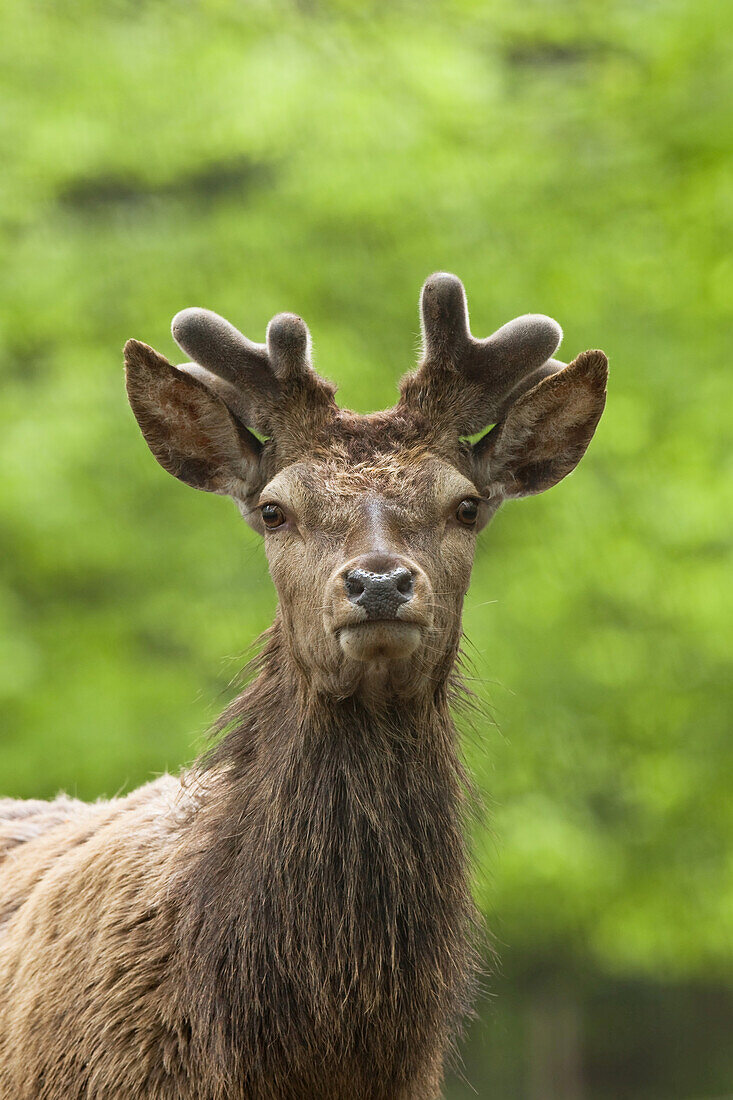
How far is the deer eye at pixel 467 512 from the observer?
4320mm

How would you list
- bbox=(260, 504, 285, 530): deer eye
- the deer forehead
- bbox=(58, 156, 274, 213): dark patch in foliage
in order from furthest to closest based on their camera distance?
bbox=(58, 156, 274, 213): dark patch in foliage, bbox=(260, 504, 285, 530): deer eye, the deer forehead

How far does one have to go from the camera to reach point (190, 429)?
15.3 feet

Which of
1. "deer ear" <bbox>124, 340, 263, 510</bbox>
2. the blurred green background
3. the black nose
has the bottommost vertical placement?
the black nose

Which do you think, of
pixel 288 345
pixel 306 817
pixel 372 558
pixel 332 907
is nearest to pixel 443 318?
pixel 288 345

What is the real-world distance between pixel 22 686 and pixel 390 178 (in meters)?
4.73

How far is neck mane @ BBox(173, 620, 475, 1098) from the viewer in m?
3.95

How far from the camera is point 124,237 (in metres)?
10.8

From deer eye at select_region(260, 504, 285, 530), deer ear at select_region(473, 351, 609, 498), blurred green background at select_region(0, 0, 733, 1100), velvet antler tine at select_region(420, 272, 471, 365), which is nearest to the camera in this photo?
deer eye at select_region(260, 504, 285, 530)

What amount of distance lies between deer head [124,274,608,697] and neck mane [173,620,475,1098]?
209mm

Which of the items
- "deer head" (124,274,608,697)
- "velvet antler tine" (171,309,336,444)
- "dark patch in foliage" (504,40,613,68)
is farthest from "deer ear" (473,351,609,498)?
"dark patch in foliage" (504,40,613,68)

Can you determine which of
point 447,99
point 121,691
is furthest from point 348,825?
point 447,99

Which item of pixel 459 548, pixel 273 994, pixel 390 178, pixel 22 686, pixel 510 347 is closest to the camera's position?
pixel 273 994

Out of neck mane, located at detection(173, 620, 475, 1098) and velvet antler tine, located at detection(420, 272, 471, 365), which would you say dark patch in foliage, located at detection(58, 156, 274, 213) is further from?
neck mane, located at detection(173, 620, 475, 1098)

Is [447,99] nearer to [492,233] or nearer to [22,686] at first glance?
[492,233]
